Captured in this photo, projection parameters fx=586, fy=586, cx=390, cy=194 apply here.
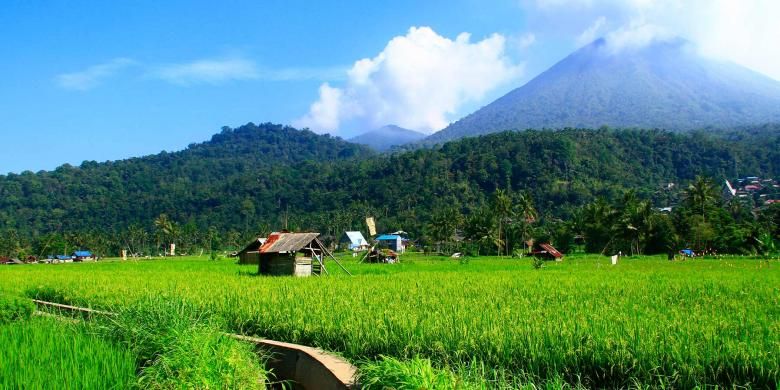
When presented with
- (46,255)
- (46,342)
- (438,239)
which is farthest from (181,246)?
(46,342)

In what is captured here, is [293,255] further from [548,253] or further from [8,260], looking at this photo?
[8,260]

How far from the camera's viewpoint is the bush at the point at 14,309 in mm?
9523

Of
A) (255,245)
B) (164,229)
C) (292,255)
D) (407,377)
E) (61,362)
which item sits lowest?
(61,362)

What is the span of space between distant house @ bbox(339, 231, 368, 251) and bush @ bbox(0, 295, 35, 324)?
77.4 meters

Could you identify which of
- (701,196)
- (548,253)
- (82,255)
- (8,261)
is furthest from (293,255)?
(82,255)

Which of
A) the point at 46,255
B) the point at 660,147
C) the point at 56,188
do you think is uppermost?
the point at 660,147

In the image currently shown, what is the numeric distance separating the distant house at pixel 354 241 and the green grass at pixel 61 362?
265 ft

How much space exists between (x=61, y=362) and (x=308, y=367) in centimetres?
239

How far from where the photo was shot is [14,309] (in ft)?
32.2

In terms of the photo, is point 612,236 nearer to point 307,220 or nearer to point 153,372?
point 153,372

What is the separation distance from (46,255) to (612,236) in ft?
246

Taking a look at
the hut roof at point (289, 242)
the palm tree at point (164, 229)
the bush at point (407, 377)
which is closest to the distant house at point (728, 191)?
the palm tree at point (164, 229)

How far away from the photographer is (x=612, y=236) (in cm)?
5441

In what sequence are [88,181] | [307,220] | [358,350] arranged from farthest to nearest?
[88,181]
[307,220]
[358,350]
